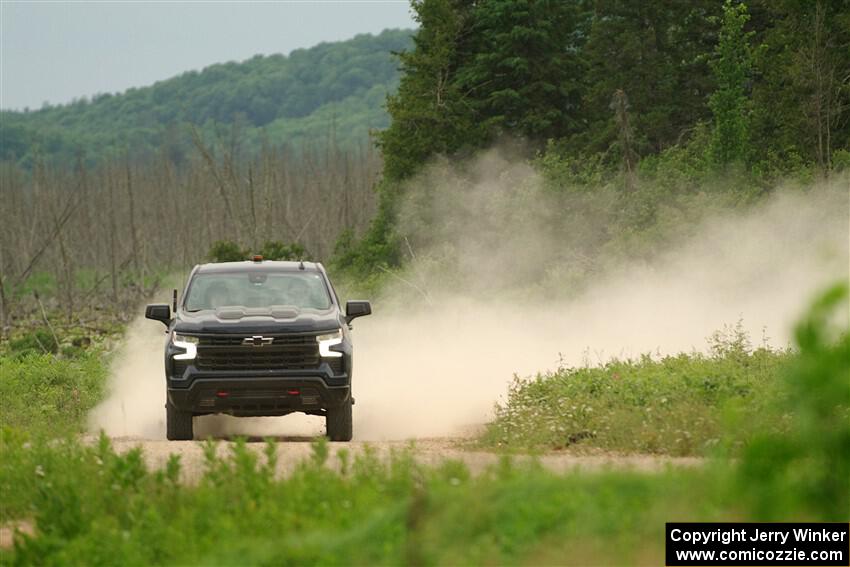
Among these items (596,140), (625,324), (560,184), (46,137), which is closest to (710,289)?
(625,324)

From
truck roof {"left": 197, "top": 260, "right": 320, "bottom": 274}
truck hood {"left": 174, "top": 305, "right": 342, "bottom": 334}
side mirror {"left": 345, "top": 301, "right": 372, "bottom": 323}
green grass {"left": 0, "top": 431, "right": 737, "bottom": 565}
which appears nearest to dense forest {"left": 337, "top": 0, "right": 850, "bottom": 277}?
truck roof {"left": 197, "top": 260, "right": 320, "bottom": 274}

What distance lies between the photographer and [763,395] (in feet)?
47.8

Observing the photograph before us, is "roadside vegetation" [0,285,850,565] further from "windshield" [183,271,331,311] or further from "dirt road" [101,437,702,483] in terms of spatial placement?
"windshield" [183,271,331,311]

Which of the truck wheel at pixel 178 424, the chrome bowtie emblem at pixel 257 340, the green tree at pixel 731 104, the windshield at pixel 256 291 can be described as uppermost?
the green tree at pixel 731 104

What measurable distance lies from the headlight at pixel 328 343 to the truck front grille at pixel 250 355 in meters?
0.10

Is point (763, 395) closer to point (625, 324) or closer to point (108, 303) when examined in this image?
point (625, 324)

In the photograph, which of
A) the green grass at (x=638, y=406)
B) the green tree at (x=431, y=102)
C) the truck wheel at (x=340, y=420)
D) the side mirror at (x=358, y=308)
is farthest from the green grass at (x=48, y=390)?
the green tree at (x=431, y=102)

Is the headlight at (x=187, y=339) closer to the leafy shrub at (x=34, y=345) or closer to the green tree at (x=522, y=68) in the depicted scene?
the leafy shrub at (x=34, y=345)

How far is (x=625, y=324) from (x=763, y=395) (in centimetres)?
1707

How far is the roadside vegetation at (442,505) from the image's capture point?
712cm

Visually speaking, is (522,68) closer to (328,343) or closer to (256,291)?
(256,291)

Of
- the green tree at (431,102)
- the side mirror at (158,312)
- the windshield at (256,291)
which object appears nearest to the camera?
the side mirror at (158,312)

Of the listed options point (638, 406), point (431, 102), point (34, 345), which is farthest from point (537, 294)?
point (638, 406)

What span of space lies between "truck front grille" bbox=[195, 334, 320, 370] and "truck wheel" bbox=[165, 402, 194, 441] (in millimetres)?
693
